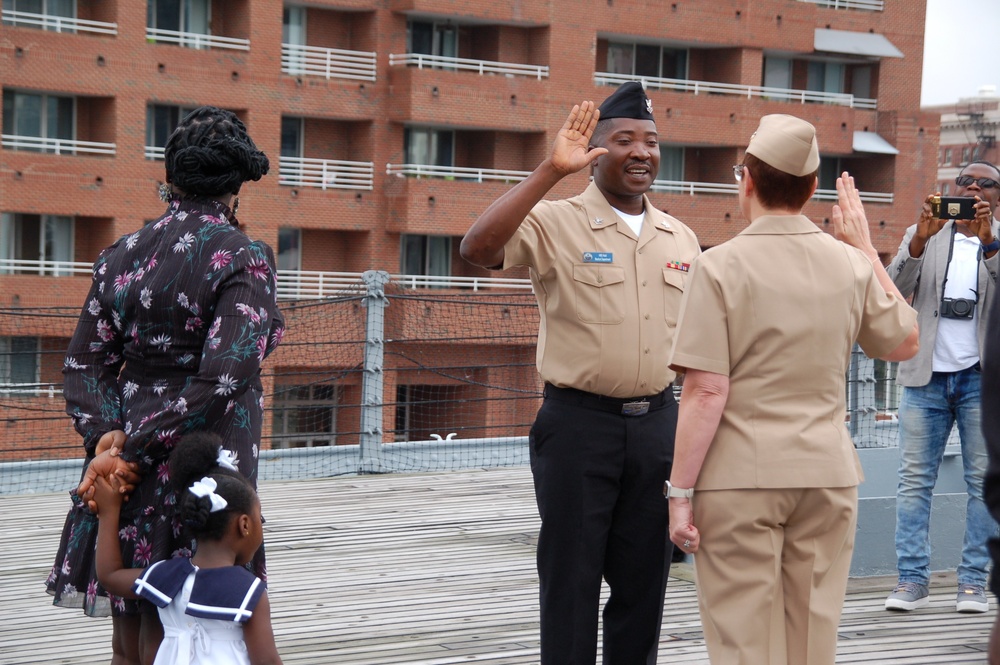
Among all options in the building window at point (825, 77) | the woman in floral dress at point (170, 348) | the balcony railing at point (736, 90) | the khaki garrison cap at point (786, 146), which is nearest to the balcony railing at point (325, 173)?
the balcony railing at point (736, 90)

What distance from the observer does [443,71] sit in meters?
29.2

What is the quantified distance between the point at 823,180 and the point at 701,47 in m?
5.52

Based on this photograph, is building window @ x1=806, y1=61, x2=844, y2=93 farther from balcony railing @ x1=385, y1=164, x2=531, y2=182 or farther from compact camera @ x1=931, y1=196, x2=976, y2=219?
compact camera @ x1=931, y1=196, x2=976, y2=219

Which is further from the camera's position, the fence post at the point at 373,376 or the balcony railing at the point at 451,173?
the balcony railing at the point at 451,173

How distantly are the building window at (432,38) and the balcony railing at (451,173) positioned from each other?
2562 mm

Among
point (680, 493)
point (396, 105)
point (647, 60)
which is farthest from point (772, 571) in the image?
point (647, 60)

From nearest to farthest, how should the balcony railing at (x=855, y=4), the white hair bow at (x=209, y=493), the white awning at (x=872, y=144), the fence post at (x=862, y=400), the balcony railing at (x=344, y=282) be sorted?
the white hair bow at (x=209, y=493) → the fence post at (x=862, y=400) → the balcony railing at (x=344, y=282) → the white awning at (x=872, y=144) → the balcony railing at (x=855, y=4)

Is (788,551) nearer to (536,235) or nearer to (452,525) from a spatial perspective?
(536,235)

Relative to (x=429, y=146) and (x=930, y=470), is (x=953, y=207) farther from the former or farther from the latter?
(x=429, y=146)

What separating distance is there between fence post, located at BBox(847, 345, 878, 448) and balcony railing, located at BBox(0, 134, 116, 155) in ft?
65.4

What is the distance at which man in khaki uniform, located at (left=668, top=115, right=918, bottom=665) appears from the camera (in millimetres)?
3355

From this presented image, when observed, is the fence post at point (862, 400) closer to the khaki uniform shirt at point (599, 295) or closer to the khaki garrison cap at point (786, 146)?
the khaki uniform shirt at point (599, 295)

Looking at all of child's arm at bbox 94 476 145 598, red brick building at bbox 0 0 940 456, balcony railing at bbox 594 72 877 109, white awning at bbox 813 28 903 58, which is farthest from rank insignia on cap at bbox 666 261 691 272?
white awning at bbox 813 28 903 58

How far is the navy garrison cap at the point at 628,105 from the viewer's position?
4.06m
